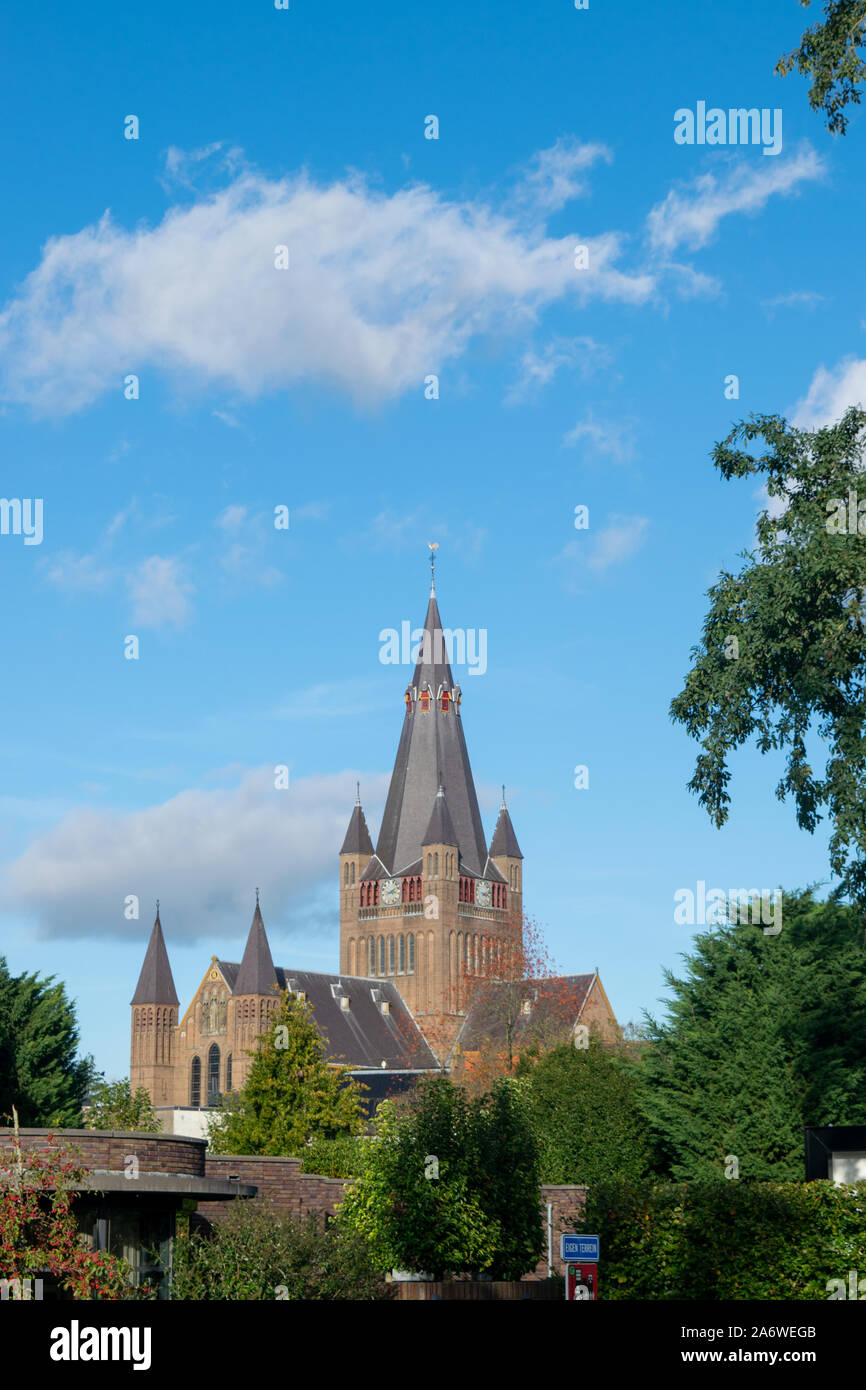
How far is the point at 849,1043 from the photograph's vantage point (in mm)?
35406

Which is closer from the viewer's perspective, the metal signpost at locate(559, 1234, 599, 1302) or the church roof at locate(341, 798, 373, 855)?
the metal signpost at locate(559, 1234, 599, 1302)

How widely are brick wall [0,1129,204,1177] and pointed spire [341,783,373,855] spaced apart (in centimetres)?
10511

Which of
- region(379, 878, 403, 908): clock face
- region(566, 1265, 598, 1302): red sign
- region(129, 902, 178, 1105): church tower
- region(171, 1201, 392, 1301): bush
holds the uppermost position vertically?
region(379, 878, 403, 908): clock face

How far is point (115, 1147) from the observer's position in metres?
19.2

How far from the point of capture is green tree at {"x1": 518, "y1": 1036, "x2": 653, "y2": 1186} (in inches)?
1581

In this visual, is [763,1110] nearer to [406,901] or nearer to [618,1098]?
[618,1098]

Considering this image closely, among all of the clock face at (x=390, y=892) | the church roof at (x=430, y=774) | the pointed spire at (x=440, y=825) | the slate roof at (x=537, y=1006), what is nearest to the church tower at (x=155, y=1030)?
the clock face at (x=390, y=892)

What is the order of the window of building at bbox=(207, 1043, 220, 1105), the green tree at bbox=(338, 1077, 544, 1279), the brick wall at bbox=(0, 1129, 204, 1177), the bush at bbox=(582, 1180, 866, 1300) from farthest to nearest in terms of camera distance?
the window of building at bbox=(207, 1043, 220, 1105)
the green tree at bbox=(338, 1077, 544, 1279)
the bush at bbox=(582, 1180, 866, 1300)
the brick wall at bbox=(0, 1129, 204, 1177)

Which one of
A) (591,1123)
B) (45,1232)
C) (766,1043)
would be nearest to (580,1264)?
(45,1232)

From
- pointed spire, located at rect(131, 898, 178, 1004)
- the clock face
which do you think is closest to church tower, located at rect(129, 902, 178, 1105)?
pointed spire, located at rect(131, 898, 178, 1004)

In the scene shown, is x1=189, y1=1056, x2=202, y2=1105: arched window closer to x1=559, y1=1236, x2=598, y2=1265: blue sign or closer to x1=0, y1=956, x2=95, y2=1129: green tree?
x1=0, y1=956, x2=95, y2=1129: green tree

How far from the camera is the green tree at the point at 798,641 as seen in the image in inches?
934
